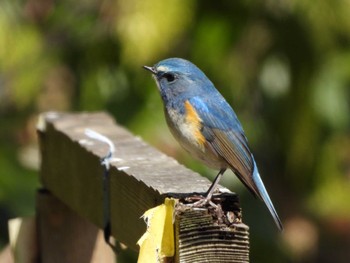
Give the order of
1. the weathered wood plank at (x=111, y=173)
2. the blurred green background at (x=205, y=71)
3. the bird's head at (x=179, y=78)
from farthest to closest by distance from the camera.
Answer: the blurred green background at (x=205, y=71), the bird's head at (x=179, y=78), the weathered wood plank at (x=111, y=173)

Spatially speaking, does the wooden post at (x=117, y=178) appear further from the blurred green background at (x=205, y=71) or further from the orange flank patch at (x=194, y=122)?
the blurred green background at (x=205, y=71)

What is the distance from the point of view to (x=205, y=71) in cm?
640

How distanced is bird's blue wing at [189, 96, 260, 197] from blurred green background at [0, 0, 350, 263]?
1.47m

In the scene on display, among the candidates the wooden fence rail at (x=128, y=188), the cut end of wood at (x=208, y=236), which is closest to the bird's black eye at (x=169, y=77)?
the wooden fence rail at (x=128, y=188)

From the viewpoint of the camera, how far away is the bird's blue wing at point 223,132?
433 cm

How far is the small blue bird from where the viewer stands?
14.3 ft

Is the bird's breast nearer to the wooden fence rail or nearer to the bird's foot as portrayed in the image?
the wooden fence rail

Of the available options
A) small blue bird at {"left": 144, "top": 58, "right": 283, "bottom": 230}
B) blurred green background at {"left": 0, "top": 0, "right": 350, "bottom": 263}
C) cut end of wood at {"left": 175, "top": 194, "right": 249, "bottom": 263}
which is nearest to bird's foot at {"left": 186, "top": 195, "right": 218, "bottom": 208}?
cut end of wood at {"left": 175, "top": 194, "right": 249, "bottom": 263}

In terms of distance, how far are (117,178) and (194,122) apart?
2.35 ft

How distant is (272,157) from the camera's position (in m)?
7.72

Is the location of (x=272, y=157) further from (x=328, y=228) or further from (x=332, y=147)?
(x=328, y=228)

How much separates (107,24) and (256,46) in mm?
883

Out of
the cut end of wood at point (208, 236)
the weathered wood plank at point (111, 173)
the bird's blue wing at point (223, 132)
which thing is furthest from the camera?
the bird's blue wing at point (223, 132)

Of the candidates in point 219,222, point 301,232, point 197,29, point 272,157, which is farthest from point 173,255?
point 301,232
